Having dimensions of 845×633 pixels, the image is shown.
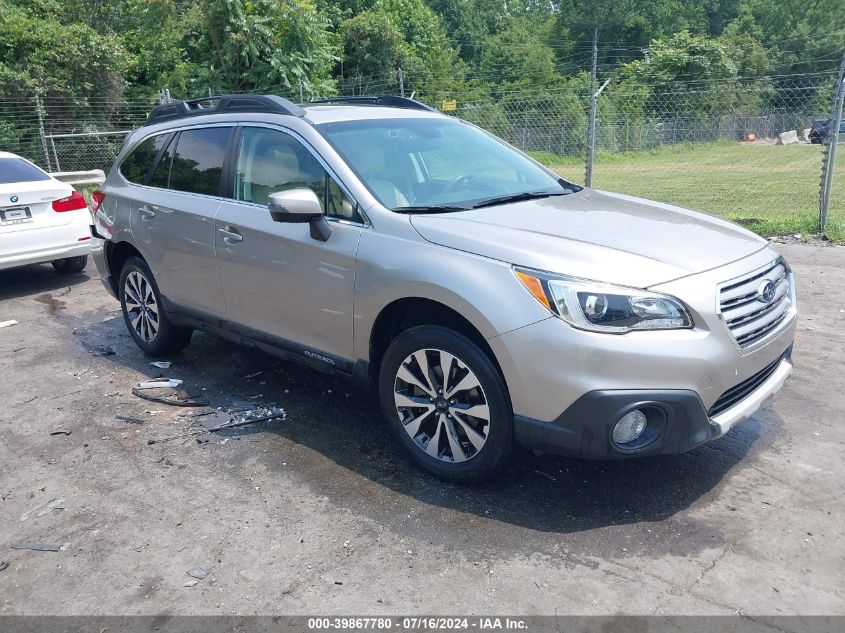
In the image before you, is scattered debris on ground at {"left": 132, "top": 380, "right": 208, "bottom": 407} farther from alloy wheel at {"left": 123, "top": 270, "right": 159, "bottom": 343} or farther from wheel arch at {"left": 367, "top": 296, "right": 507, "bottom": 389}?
wheel arch at {"left": 367, "top": 296, "right": 507, "bottom": 389}

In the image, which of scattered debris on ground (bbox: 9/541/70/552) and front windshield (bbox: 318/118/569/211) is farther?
front windshield (bbox: 318/118/569/211)

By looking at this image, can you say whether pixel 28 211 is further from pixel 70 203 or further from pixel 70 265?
pixel 70 265

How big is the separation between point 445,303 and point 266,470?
141 centimetres

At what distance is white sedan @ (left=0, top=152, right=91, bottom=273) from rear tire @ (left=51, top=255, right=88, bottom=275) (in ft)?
1.47

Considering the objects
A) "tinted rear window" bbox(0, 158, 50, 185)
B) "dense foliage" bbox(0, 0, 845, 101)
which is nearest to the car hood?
"tinted rear window" bbox(0, 158, 50, 185)

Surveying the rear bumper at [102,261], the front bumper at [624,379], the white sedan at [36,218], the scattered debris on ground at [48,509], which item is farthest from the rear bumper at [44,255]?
the front bumper at [624,379]

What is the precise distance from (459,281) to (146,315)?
3.36 m

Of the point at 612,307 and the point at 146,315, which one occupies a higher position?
the point at 612,307

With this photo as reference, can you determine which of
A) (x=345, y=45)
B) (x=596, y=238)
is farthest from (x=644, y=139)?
(x=596, y=238)

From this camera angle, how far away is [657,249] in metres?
3.54

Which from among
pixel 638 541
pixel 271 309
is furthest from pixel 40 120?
pixel 638 541

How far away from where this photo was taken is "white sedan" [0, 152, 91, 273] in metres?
8.00

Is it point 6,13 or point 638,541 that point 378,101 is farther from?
point 6,13

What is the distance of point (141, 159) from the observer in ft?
19.2
